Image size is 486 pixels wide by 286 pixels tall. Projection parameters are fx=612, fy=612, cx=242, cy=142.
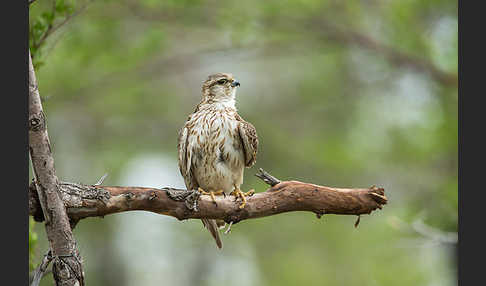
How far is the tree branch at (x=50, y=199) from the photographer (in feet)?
9.46

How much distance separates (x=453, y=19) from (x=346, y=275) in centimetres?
Result: 650

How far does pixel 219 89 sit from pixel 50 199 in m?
2.88

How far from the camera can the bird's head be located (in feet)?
18.6

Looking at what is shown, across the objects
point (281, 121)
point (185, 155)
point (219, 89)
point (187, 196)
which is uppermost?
point (281, 121)

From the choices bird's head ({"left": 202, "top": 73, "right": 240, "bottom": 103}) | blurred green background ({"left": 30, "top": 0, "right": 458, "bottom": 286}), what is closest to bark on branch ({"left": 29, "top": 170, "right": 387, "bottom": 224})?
bird's head ({"left": 202, "top": 73, "right": 240, "bottom": 103})

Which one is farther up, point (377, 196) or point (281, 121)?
point (281, 121)

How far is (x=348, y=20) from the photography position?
9789 millimetres

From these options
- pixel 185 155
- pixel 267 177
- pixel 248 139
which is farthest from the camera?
pixel 185 155

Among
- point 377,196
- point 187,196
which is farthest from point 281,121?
point 187,196

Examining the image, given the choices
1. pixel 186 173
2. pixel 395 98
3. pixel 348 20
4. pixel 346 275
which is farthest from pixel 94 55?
pixel 346 275

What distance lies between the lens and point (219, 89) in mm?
5730

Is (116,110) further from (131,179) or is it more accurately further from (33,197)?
(33,197)

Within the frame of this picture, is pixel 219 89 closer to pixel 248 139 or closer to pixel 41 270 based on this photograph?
pixel 248 139

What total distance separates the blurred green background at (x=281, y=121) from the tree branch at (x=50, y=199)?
3623 millimetres
